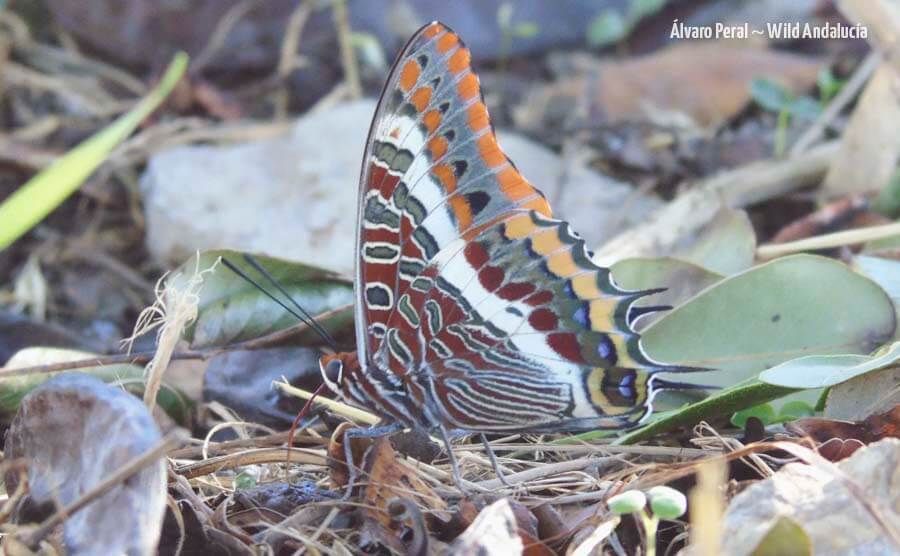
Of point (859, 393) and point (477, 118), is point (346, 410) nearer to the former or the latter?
point (477, 118)

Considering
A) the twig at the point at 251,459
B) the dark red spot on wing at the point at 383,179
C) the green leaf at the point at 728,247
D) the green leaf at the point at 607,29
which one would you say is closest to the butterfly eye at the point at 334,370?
the twig at the point at 251,459

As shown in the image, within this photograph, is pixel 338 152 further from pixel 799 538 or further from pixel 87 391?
pixel 799 538

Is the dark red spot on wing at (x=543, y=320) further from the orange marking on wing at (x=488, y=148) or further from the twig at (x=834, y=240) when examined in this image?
the twig at (x=834, y=240)

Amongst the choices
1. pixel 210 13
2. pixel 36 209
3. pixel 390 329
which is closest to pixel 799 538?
pixel 390 329

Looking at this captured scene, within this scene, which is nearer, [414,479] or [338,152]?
[414,479]

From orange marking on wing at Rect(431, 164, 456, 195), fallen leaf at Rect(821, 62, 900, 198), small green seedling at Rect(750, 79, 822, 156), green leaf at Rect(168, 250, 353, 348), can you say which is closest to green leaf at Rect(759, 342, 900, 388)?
orange marking on wing at Rect(431, 164, 456, 195)
